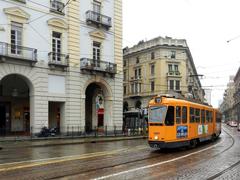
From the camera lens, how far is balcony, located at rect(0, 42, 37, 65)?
28.0m

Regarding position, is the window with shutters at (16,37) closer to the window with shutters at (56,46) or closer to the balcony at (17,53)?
the balcony at (17,53)

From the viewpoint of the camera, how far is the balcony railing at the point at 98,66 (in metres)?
34.8

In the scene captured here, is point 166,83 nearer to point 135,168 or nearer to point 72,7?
point 72,7

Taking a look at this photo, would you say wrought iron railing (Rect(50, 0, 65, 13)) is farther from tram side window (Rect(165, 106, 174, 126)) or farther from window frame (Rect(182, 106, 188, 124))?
tram side window (Rect(165, 106, 174, 126))

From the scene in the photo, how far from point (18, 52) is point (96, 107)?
12.1 m

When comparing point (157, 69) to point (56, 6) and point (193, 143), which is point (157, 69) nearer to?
point (56, 6)

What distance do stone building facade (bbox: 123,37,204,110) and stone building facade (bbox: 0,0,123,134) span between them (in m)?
35.1

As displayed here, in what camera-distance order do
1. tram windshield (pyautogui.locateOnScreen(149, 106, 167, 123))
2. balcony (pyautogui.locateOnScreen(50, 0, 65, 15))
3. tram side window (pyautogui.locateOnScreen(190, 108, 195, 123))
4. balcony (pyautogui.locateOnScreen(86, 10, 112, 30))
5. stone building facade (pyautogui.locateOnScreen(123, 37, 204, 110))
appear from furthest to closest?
1. stone building facade (pyautogui.locateOnScreen(123, 37, 204, 110))
2. balcony (pyautogui.locateOnScreen(86, 10, 112, 30))
3. balcony (pyautogui.locateOnScreen(50, 0, 65, 15))
4. tram side window (pyautogui.locateOnScreen(190, 108, 195, 123))
5. tram windshield (pyautogui.locateOnScreen(149, 106, 167, 123))

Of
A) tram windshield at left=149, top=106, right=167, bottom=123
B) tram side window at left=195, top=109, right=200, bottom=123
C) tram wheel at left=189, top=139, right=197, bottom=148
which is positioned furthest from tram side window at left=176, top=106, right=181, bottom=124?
tram side window at left=195, top=109, right=200, bottom=123

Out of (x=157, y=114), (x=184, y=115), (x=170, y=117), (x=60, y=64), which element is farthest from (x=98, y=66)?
(x=170, y=117)

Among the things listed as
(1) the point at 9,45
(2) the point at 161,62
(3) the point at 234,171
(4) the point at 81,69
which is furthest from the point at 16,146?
(2) the point at 161,62

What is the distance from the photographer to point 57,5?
108 ft

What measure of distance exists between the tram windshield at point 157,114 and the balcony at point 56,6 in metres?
16.5

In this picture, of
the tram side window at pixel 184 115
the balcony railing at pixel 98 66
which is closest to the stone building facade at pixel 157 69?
the balcony railing at pixel 98 66
